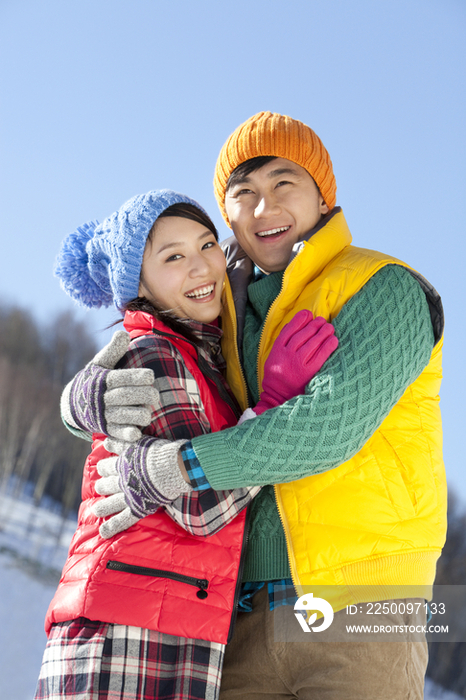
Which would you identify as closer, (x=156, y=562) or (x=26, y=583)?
(x=156, y=562)

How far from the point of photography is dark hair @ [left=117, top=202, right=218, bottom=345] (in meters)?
1.77

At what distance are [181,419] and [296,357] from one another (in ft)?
1.15

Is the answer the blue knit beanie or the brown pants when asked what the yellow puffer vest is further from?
the blue knit beanie

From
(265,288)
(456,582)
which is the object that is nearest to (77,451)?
(456,582)

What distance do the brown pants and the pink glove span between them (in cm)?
57

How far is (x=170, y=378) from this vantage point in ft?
5.00

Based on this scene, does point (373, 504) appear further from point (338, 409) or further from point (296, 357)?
point (296, 357)

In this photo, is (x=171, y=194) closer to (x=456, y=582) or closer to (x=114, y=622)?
(x=114, y=622)

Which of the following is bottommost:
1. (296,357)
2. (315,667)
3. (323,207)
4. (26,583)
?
(26,583)

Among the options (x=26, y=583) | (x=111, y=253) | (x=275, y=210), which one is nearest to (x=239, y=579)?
(x=111, y=253)

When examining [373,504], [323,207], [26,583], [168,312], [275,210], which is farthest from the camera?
[26,583]

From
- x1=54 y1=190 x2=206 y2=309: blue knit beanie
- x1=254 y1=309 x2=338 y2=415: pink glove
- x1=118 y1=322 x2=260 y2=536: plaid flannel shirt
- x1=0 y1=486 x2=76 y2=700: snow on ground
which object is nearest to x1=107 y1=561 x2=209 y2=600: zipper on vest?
x1=118 y1=322 x2=260 y2=536: plaid flannel shirt

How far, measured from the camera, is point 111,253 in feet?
6.09

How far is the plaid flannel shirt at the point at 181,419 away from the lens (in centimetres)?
140
